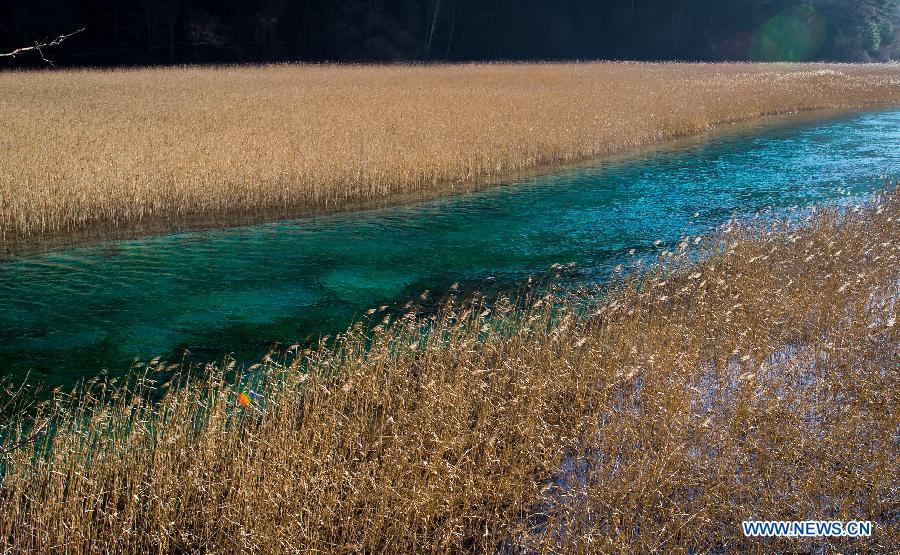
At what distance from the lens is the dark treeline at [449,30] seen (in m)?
41.0

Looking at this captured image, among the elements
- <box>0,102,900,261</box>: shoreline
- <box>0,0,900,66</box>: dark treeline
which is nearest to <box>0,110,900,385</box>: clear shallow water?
<box>0,102,900,261</box>: shoreline

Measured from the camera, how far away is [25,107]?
19.7 m

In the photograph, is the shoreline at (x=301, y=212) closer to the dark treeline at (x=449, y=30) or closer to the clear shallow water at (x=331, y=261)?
the clear shallow water at (x=331, y=261)

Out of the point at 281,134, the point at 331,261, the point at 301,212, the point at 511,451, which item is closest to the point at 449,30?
the point at 281,134

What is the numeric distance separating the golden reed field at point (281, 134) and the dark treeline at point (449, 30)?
1071 centimetres

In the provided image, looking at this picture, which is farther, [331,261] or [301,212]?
[301,212]

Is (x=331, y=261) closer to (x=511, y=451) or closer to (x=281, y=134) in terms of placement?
(x=511, y=451)

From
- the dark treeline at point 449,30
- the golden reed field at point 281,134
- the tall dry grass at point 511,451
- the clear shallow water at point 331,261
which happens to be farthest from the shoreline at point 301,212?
the dark treeline at point 449,30

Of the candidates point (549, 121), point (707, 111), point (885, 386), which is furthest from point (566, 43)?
point (885, 386)

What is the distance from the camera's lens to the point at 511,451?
19.3ft

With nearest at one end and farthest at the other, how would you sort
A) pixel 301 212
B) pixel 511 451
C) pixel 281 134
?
1. pixel 511 451
2. pixel 301 212
3. pixel 281 134

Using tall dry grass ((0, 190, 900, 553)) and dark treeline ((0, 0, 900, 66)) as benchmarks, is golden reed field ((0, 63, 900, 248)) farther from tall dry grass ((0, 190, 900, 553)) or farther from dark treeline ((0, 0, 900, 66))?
dark treeline ((0, 0, 900, 66))

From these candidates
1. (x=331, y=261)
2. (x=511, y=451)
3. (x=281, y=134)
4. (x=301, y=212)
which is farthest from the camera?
(x=281, y=134)

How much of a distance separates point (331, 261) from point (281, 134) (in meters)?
6.88
